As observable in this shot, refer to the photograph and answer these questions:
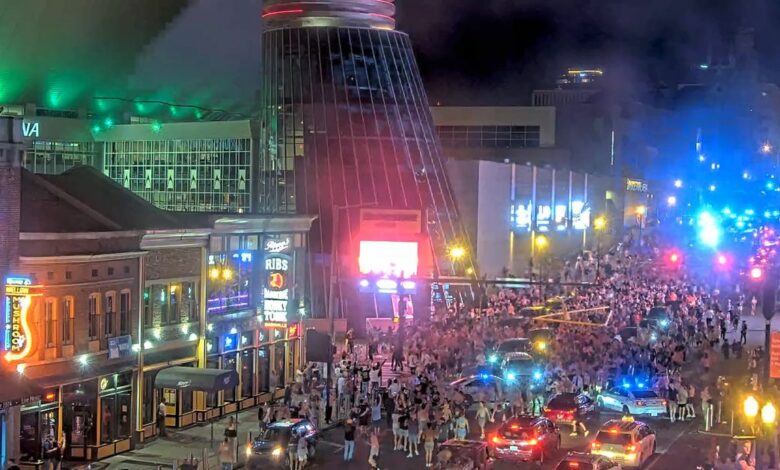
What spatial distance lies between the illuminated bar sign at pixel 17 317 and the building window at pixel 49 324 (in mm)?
1621

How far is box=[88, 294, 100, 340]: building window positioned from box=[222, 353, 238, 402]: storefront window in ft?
→ 24.3

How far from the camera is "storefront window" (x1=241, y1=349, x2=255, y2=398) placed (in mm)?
38250

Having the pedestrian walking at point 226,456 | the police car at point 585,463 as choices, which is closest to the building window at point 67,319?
the pedestrian walking at point 226,456

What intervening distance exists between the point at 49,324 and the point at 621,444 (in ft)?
50.4

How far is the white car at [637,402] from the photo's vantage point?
3531 cm

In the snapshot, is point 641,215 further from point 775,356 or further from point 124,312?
point 775,356

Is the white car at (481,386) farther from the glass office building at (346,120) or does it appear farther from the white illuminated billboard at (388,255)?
the glass office building at (346,120)

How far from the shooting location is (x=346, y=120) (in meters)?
60.8

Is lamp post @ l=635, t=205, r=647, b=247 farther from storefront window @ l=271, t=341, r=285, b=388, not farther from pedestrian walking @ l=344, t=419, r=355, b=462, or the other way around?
pedestrian walking @ l=344, t=419, r=355, b=462

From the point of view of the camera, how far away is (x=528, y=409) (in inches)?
1390

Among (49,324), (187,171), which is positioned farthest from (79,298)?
(187,171)

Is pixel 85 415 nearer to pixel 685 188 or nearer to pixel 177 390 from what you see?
pixel 177 390

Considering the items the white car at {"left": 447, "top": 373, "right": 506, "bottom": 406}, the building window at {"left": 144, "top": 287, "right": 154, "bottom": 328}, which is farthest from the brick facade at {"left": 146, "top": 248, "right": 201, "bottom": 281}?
the white car at {"left": 447, "top": 373, "right": 506, "bottom": 406}

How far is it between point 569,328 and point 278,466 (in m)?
21.0
